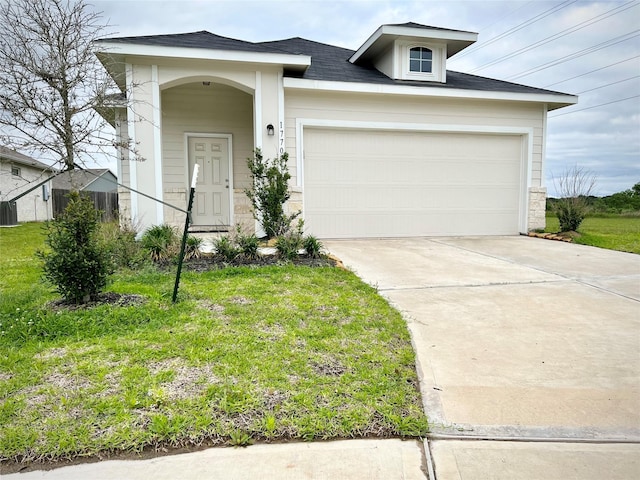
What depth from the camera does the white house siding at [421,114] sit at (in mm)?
8992

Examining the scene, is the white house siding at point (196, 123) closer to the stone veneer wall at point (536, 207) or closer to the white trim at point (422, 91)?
the white trim at point (422, 91)

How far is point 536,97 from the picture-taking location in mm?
9922

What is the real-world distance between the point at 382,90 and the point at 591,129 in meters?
16.3

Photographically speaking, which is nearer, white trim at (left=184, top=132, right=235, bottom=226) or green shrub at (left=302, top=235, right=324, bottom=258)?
green shrub at (left=302, top=235, right=324, bottom=258)

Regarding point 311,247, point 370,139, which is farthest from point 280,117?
point 311,247

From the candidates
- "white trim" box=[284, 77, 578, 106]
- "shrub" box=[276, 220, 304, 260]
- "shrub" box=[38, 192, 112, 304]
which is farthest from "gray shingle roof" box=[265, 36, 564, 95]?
"shrub" box=[38, 192, 112, 304]

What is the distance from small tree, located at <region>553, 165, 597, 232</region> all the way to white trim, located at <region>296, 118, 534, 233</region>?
72 centimetres

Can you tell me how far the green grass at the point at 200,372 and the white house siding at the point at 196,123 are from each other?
5507 mm

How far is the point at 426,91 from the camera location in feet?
30.7

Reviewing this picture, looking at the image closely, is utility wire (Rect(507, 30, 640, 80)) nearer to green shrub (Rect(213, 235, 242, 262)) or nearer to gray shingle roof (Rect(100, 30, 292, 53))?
gray shingle roof (Rect(100, 30, 292, 53))

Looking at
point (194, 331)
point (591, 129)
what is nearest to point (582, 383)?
point (194, 331)

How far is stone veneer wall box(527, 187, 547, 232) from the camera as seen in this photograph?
10.3m

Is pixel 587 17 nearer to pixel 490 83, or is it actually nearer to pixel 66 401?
pixel 490 83

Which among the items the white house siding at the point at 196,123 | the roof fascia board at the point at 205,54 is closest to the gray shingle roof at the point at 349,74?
the roof fascia board at the point at 205,54
